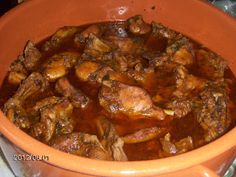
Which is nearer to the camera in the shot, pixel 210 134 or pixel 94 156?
pixel 94 156

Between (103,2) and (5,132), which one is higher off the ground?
(103,2)

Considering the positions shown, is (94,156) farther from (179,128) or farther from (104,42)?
(104,42)

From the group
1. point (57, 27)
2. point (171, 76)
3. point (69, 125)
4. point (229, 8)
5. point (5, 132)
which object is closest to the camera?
point (5, 132)

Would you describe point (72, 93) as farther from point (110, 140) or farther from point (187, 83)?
point (187, 83)

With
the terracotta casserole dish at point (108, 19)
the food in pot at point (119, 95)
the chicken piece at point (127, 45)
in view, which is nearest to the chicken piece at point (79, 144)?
the food in pot at point (119, 95)

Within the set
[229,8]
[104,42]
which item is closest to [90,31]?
[104,42]

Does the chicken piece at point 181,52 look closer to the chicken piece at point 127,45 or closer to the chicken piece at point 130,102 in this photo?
the chicken piece at point 127,45
